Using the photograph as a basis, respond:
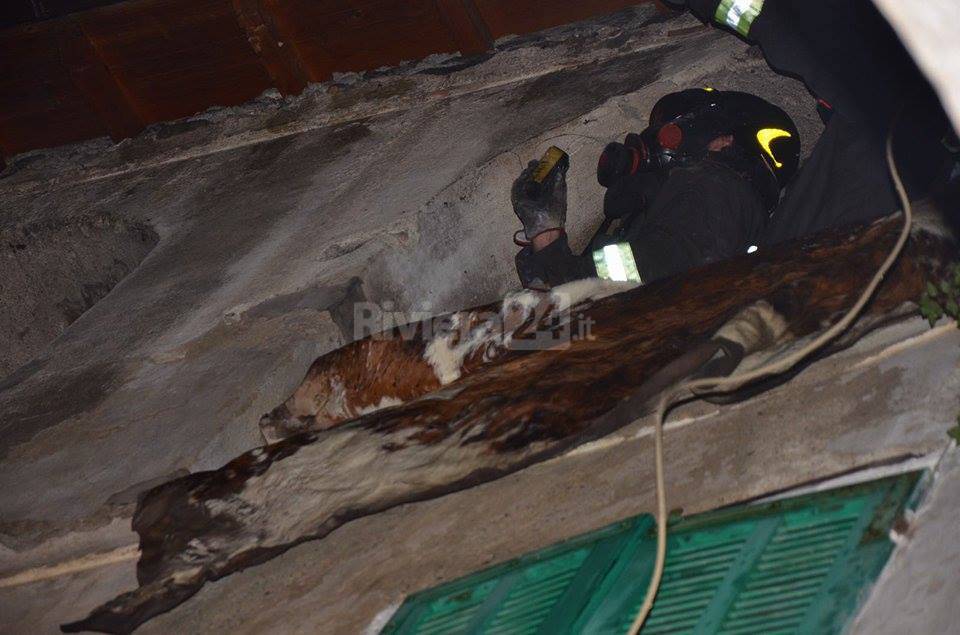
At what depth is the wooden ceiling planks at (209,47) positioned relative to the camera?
4.34 m

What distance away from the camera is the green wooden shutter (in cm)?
156

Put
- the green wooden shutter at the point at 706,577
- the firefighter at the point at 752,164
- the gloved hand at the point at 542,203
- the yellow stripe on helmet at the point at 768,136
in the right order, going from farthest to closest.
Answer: the gloved hand at the point at 542,203, the yellow stripe on helmet at the point at 768,136, the firefighter at the point at 752,164, the green wooden shutter at the point at 706,577

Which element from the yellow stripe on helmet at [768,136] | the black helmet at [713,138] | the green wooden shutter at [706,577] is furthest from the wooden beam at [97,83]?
the green wooden shutter at [706,577]

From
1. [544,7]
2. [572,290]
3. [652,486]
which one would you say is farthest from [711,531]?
[544,7]

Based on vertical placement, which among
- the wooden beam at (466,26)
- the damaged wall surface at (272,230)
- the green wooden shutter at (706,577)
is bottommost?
the green wooden shutter at (706,577)

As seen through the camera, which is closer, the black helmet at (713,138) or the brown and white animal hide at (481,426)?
the brown and white animal hide at (481,426)

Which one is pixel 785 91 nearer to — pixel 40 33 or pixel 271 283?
pixel 271 283

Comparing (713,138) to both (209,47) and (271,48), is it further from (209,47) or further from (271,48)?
(209,47)

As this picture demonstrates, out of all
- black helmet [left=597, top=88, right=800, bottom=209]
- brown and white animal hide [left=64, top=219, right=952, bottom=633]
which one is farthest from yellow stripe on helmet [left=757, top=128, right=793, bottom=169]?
brown and white animal hide [left=64, top=219, right=952, bottom=633]

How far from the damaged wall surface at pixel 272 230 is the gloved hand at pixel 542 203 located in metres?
0.20

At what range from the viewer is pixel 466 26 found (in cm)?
433

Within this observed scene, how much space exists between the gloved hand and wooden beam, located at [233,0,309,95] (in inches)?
62.9

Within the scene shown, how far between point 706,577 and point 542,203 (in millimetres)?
1984

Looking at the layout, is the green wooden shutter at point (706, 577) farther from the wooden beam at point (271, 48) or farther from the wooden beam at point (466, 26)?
the wooden beam at point (271, 48)
